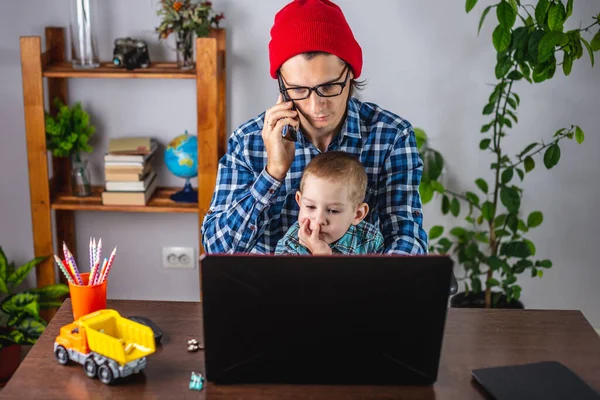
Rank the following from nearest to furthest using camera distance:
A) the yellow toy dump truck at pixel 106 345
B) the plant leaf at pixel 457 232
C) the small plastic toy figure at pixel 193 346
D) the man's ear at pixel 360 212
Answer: the yellow toy dump truck at pixel 106 345, the small plastic toy figure at pixel 193 346, the man's ear at pixel 360 212, the plant leaf at pixel 457 232

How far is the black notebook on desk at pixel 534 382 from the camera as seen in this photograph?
1.20m

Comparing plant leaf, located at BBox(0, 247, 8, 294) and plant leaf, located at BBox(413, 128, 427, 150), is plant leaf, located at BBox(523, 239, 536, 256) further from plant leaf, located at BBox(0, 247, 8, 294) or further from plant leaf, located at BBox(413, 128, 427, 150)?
plant leaf, located at BBox(0, 247, 8, 294)

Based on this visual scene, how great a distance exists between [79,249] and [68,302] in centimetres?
179

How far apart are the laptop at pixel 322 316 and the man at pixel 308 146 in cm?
59

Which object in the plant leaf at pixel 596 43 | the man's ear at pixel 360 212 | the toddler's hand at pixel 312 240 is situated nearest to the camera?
the toddler's hand at pixel 312 240

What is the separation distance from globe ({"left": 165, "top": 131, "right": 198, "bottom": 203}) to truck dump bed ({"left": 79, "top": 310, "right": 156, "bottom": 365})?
5.52 feet

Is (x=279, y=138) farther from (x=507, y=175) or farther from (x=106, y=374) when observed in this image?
(x=507, y=175)

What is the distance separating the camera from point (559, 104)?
3.00m

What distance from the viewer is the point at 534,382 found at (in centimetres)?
124

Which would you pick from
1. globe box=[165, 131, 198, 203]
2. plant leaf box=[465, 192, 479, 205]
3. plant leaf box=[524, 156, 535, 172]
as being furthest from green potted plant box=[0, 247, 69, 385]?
plant leaf box=[524, 156, 535, 172]

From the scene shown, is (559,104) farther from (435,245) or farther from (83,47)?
(83,47)

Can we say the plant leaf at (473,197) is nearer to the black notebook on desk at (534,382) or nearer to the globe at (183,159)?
the globe at (183,159)

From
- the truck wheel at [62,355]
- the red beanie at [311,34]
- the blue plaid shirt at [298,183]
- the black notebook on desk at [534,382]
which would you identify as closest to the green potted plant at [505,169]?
the blue plaid shirt at [298,183]

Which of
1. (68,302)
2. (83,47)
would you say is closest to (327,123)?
(68,302)
